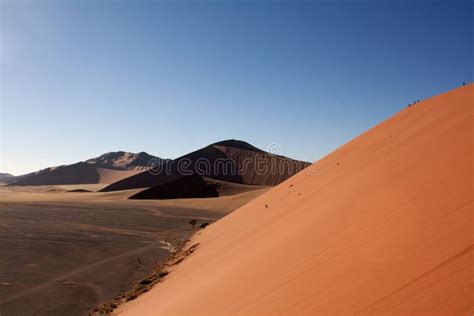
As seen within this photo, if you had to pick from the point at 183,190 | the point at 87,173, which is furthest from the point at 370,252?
the point at 87,173

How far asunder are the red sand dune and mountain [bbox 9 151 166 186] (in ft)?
382

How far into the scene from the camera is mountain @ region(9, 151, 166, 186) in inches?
4715

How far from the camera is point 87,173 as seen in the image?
126 meters

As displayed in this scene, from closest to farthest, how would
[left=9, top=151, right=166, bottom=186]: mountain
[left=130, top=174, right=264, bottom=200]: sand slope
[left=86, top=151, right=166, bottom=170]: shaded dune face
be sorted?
1. [left=130, top=174, right=264, bottom=200]: sand slope
2. [left=9, top=151, right=166, bottom=186]: mountain
3. [left=86, top=151, right=166, bottom=170]: shaded dune face

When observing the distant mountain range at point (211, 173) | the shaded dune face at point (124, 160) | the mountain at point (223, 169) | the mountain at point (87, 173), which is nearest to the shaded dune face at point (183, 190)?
the distant mountain range at point (211, 173)

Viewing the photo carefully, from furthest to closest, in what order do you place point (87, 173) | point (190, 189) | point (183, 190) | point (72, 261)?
point (87, 173) < point (190, 189) < point (183, 190) < point (72, 261)

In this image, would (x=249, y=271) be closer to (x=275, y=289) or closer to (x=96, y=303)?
(x=275, y=289)

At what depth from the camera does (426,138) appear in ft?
25.1

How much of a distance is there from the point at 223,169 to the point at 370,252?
241 ft

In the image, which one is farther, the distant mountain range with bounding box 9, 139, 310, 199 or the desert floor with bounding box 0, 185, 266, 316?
the distant mountain range with bounding box 9, 139, 310, 199

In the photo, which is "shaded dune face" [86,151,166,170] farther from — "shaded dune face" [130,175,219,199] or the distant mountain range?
"shaded dune face" [130,175,219,199]

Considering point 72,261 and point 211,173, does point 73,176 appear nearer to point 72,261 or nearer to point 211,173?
point 211,173

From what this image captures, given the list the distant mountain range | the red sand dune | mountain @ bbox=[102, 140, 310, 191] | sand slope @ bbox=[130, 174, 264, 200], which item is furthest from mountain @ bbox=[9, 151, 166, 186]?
the red sand dune

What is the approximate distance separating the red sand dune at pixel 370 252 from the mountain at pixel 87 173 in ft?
382
